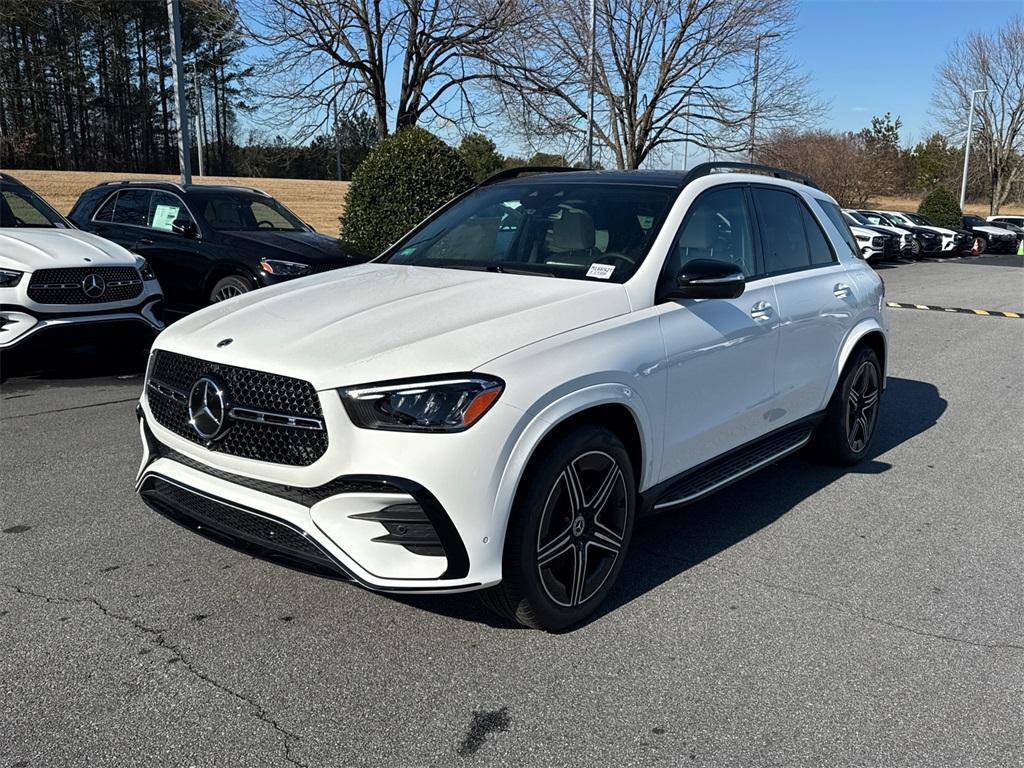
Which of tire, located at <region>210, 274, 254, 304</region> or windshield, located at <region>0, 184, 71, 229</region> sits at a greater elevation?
windshield, located at <region>0, 184, 71, 229</region>

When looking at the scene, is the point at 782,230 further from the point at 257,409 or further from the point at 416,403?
the point at 257,409

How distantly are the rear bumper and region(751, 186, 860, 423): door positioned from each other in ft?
7.99

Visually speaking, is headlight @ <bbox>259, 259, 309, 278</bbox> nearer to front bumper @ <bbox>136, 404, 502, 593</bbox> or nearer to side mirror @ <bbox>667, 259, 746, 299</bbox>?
side mirror @ <bbox>667, 259, 746, 299</bbox>

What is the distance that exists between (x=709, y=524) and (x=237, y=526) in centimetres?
251

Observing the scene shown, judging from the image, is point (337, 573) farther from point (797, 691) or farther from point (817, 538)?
point (817, 538)

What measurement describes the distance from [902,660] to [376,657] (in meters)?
1.95

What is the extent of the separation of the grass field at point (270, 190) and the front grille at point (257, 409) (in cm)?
1958

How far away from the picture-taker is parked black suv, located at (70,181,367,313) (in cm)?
→ 934

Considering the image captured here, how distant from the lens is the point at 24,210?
8.51 m

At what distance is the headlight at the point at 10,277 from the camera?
710cm

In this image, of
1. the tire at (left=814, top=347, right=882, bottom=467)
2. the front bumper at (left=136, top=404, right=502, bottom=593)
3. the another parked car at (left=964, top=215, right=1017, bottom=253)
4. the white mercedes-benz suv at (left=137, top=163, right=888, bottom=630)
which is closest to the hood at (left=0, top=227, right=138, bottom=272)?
the white mercedes-benz suv at (left=137, top=163, right=888, bottom=630)

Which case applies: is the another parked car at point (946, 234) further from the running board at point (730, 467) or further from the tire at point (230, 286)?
the running board at point (730, 467)

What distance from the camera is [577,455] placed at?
10.9 ft

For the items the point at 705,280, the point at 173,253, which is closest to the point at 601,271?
the point at 705,280
